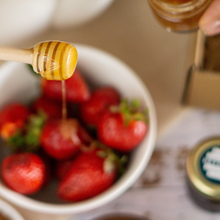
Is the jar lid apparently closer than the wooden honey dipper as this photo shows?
No

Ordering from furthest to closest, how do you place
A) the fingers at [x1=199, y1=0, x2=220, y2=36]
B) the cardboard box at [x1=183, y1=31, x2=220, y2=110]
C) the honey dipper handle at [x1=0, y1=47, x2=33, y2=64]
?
the cardboard box at [x1=183, y1=31, x2=220, y2=110] → the fingers at [x1=199, y1=0, x2=220, y2=36] → the honey dipper handle at [x1=0, y1=47, x2=33, y2=64]

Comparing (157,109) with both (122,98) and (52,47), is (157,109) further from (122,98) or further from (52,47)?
(52,47)

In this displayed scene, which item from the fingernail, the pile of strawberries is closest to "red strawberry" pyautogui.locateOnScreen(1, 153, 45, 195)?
the pile of strawberries

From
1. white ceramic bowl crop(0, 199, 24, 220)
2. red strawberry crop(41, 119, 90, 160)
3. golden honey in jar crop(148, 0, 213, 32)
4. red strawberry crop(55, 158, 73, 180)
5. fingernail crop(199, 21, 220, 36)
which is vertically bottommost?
white ceramic bowl crop(0, 199, 24, 220)

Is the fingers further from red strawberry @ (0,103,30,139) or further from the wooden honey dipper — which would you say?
red strawberry @ (0,103,30,139)

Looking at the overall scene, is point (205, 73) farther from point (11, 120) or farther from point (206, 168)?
point (11, 120)

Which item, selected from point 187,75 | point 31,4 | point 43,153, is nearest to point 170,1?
point 187,75

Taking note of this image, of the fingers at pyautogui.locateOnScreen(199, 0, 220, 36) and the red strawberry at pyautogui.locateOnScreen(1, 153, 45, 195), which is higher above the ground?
the fingers at pyautogui.locateOnScreen(199, 0, 220, 36)

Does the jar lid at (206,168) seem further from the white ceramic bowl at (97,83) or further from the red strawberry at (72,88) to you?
the red strawberry at (72,88)
